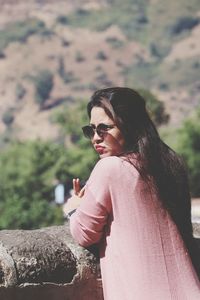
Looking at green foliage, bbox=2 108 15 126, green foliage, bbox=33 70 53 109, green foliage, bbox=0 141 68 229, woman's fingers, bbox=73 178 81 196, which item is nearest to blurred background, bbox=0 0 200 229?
green foliage, bbox=33 70 53 109

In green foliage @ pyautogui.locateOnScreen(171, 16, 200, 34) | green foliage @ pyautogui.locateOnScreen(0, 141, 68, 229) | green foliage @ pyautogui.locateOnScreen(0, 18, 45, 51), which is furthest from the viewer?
green foliage @ pyautogui.locateOnScreen(171, 16, 200, 34)

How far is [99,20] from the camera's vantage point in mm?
110625

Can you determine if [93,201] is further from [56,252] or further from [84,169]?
[84,169]

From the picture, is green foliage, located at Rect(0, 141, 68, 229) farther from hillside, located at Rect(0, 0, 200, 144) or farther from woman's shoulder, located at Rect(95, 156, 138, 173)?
hillside, located at Rect(0, 0, 200, 144)

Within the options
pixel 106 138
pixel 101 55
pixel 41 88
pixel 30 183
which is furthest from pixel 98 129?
pixel 101 55

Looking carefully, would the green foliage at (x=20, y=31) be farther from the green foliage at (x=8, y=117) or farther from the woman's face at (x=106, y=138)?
the woman's face at (x=106, y=138)

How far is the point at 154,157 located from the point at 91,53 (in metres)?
99.3

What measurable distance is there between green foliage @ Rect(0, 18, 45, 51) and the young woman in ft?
330

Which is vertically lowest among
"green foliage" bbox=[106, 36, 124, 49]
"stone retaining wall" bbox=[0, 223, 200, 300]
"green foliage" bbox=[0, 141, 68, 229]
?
"green foliage" bbox=[0, 141, 68, 229]

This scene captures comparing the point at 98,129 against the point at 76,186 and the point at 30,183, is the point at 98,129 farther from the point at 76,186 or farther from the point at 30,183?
the point at 30,183

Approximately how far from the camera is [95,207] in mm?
1846

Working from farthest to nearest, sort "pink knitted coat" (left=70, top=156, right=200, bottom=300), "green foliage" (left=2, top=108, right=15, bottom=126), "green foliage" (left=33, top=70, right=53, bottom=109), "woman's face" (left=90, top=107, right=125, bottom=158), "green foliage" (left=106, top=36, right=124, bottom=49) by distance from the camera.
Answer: "green foliage" (left=106, top=36, right=124, bottom=49), "green foliage" (left=33, top=70, right=53, bottom=109), "green foliage" (left=2, top=108, right=15, bottom=126), "woman's face" (left=90, top=107, right=125, bottom=158), "pink knitted coat" (left=70, top=156, right=200, bottom=300)

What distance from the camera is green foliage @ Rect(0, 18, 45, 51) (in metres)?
102

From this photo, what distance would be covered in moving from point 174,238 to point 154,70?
97.5 metres
